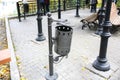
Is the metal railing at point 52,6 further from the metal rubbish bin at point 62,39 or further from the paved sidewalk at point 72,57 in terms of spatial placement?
the metal rubbish bin at point 62,39

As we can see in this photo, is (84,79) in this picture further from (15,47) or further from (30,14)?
(30,14)

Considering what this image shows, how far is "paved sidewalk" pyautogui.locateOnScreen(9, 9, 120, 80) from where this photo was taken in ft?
11.3

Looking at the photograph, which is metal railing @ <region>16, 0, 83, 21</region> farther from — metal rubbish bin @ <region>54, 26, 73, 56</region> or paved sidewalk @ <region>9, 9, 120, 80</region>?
metal rubbish bin @ <region>54, 26, 73, 56</region>

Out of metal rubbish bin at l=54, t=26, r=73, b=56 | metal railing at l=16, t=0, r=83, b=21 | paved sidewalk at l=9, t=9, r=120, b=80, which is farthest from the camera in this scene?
metal railing at l=16, t=0, r=83, b=21

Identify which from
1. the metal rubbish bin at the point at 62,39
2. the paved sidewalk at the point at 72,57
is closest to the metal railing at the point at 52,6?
the paved sidewalk at the point at 72,57

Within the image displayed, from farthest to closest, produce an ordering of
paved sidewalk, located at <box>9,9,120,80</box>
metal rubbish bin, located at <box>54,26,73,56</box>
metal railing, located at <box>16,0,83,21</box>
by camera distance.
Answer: metal railing, located at <box>16,0,83,21</box>, paved sidewalk, located at <box>9,9,120,80</box>, metal rubbish bin, located at <box>54,26,73,56</box>

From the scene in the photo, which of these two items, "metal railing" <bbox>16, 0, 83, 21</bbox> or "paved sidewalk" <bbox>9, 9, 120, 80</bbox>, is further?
"metal railing" <bbox>16, 0, 83, 21</bbox>

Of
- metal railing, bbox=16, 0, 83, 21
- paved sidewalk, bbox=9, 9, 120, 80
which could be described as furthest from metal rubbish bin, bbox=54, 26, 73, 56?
metal railing, bbox=16, 0, 83, 21

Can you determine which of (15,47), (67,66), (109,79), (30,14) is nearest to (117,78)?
(109,79)

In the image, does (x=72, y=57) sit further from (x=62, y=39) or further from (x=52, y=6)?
(x=52, y=6)

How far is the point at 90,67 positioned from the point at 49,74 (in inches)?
41.3

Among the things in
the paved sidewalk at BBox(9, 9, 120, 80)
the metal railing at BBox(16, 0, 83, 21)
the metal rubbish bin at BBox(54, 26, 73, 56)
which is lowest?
the paved sidewalk at BBox(9, 9, 120, 80)

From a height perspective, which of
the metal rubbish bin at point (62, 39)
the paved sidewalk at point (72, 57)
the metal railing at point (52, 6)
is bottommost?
the paved sidewalk at point (72, 57)

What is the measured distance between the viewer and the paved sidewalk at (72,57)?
3441 mm
